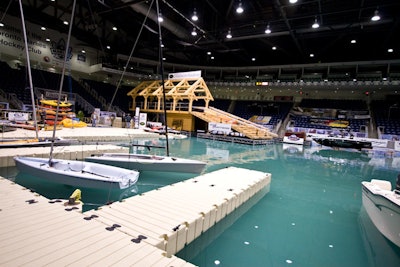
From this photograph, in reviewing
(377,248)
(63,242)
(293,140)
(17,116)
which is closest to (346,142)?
(293,140)

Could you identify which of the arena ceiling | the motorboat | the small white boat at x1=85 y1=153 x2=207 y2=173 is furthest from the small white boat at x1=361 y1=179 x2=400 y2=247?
the motorboat

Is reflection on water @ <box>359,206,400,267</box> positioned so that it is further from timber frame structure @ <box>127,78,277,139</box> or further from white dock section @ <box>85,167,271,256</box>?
timber frame structure @ <box>127,78,277,139</box>

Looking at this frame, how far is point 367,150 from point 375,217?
54.5ft

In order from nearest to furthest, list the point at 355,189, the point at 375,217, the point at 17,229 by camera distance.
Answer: the point at 17,229 < the point at 375,217 < the point at 355,189

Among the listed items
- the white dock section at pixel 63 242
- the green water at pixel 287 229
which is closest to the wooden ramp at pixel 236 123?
the green water at pixel 287 229

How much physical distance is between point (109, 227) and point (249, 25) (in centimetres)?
1604

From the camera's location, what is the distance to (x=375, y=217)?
3969 mm

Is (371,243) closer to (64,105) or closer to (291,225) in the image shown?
(291,225)

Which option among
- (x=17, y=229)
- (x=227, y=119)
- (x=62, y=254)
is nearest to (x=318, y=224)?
(x=62, y=254)

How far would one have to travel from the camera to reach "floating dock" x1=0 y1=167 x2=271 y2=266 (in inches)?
78.0

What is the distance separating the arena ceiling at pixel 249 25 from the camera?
13.2 meters

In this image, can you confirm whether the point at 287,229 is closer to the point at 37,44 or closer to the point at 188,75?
the point at 188,75

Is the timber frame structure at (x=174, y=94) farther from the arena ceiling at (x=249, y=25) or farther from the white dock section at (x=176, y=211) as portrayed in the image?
the white dock section at (x=176, y=211)

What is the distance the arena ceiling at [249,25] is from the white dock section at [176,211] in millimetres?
8843
